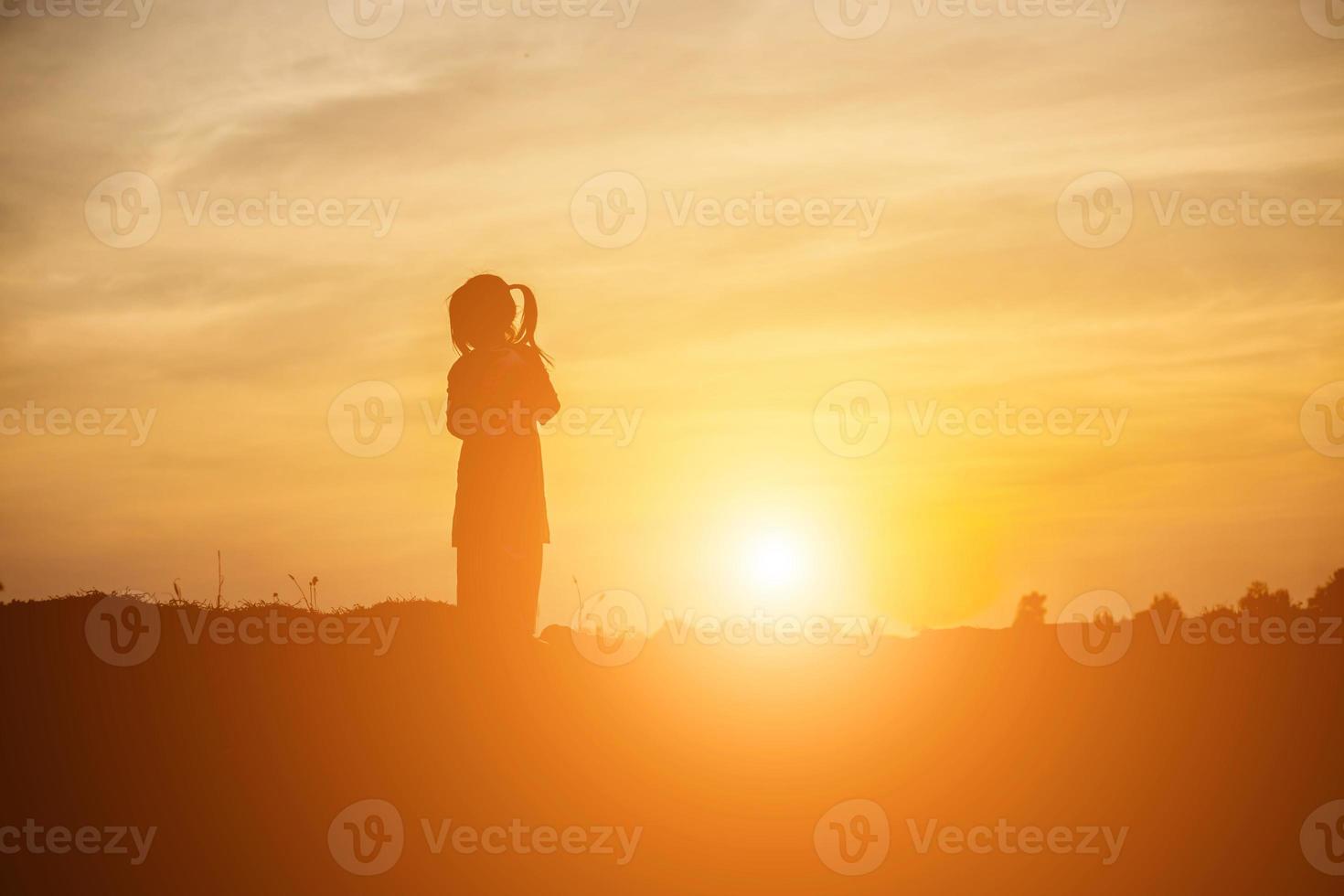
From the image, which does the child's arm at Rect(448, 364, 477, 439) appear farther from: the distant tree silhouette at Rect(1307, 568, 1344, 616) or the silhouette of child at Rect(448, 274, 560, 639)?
the distant tree silhouette at Rect(1307, 568, 1344, 616)

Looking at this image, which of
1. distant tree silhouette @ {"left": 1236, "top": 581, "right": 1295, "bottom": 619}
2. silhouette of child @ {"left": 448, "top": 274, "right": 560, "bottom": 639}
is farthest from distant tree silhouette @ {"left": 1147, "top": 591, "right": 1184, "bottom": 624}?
silhouette of child @ {"left": 448, "top": 274, "right": 560, "bottom": 639}

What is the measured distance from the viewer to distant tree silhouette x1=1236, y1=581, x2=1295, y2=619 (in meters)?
17.5

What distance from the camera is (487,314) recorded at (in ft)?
49.8

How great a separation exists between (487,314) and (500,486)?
191 cm

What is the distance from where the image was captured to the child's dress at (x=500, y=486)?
15.2 metres

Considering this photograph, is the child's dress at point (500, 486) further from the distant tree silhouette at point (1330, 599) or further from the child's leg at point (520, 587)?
the distant tree silhouette at point (1330, 599)

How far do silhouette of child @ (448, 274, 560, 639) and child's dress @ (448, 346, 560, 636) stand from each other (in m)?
0.01

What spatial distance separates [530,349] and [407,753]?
4508 millimetres

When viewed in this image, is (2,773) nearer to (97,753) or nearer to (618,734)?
(97,753)

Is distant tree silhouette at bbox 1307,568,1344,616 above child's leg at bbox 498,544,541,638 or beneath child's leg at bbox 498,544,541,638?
above

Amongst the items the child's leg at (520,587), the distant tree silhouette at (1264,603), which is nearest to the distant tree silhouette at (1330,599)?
the distant tree silhouette at (1264,603)

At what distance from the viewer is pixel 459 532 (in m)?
15.8

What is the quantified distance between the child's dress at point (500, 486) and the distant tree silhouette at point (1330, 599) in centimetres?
970

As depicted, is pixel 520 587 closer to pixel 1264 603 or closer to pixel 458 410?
pixel 458 410
